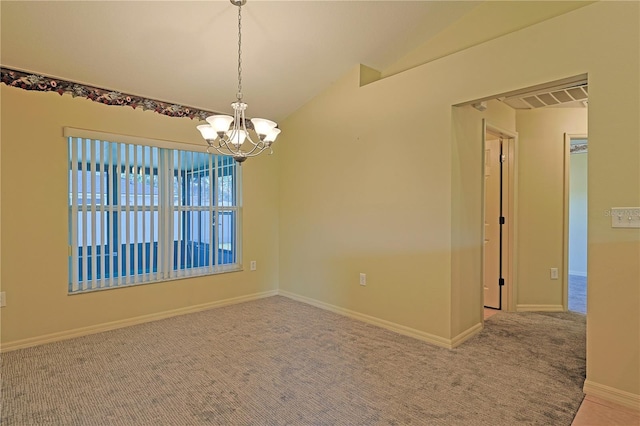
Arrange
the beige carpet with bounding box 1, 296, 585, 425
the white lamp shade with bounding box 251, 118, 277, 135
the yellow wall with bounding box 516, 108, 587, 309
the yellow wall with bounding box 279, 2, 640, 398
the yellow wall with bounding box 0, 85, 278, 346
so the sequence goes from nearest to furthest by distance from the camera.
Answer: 1. the beige carpet with bounding box 1, 296, 585, 425
2. the yellow wall with bounding box 279, 2, 640, 398
3. the white lamp shade with bounding box 251, 118, 277, 135
4. the yellow wall with bounding box 0, 85, 278, 346
5. the yellow wall with bounding box 516, 108, 587, 309

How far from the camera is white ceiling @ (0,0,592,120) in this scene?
8.39 ft

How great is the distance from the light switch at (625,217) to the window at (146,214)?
12.0ft

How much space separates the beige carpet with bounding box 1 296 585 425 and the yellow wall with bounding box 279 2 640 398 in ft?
1.29

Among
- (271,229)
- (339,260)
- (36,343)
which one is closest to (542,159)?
(339,260)

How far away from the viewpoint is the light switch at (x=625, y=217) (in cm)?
209

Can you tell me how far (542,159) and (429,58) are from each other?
6.42ft

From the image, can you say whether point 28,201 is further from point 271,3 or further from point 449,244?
point 449,244

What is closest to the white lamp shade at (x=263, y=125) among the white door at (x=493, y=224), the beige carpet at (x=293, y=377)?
the beige carpet at (x=293, y=377)

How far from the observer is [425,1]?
286 cm

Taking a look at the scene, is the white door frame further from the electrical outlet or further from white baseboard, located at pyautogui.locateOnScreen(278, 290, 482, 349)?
the electrical outlet

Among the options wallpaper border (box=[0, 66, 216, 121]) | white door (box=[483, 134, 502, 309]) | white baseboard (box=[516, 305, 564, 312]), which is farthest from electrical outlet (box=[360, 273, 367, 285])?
wallpaper border (box=[0, 66, 216, 121])

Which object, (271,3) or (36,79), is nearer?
(271,3)

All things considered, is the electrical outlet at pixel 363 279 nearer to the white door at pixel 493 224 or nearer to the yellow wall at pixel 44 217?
the white door at pixel 493 224

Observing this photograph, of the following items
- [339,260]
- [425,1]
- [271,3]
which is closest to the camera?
[271,3]
